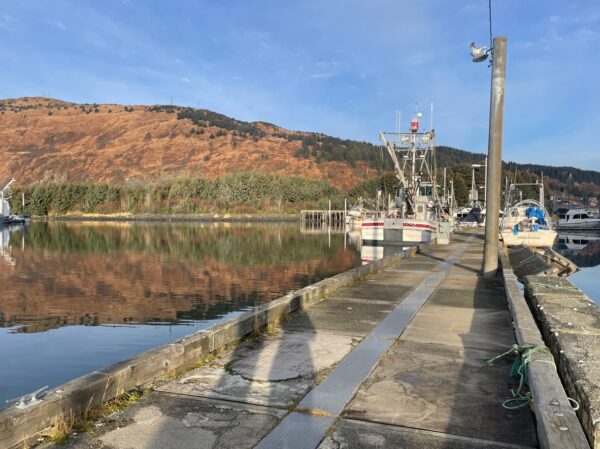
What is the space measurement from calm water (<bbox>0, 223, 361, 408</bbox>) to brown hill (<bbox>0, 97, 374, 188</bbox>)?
103494mm

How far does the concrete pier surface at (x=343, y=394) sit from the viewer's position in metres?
4.56

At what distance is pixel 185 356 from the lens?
21.0 ft

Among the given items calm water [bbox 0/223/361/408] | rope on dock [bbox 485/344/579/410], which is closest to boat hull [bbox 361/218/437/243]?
calm water [bbox 0/223/361/408]

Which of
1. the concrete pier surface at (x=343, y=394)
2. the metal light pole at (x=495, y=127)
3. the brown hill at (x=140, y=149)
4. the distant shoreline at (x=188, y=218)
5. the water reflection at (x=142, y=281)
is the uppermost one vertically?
the brown hill at (x=140, y=149)

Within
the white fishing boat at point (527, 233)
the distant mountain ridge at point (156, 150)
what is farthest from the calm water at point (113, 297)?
the distant mountain ridge at point (156, 150)

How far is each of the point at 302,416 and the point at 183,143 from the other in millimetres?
163902

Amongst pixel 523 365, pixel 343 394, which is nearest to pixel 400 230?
pixel 523 365

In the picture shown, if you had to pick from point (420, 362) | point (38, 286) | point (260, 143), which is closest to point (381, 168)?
point (260, 143)

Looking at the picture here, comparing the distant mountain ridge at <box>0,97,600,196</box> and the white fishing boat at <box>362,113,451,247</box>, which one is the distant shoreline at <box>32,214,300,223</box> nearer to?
the distant mountain ridge at <box>0,97,600,196</box>

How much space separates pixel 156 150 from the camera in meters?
156

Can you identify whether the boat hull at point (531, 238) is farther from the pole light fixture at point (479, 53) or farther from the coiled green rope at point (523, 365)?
the coiled green rope at point (523, 365)

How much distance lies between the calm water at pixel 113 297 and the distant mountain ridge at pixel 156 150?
102515 millimetres

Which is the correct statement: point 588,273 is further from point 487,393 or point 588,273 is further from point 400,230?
point 487,393

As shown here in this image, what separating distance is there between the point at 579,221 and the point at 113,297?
79854 mm
